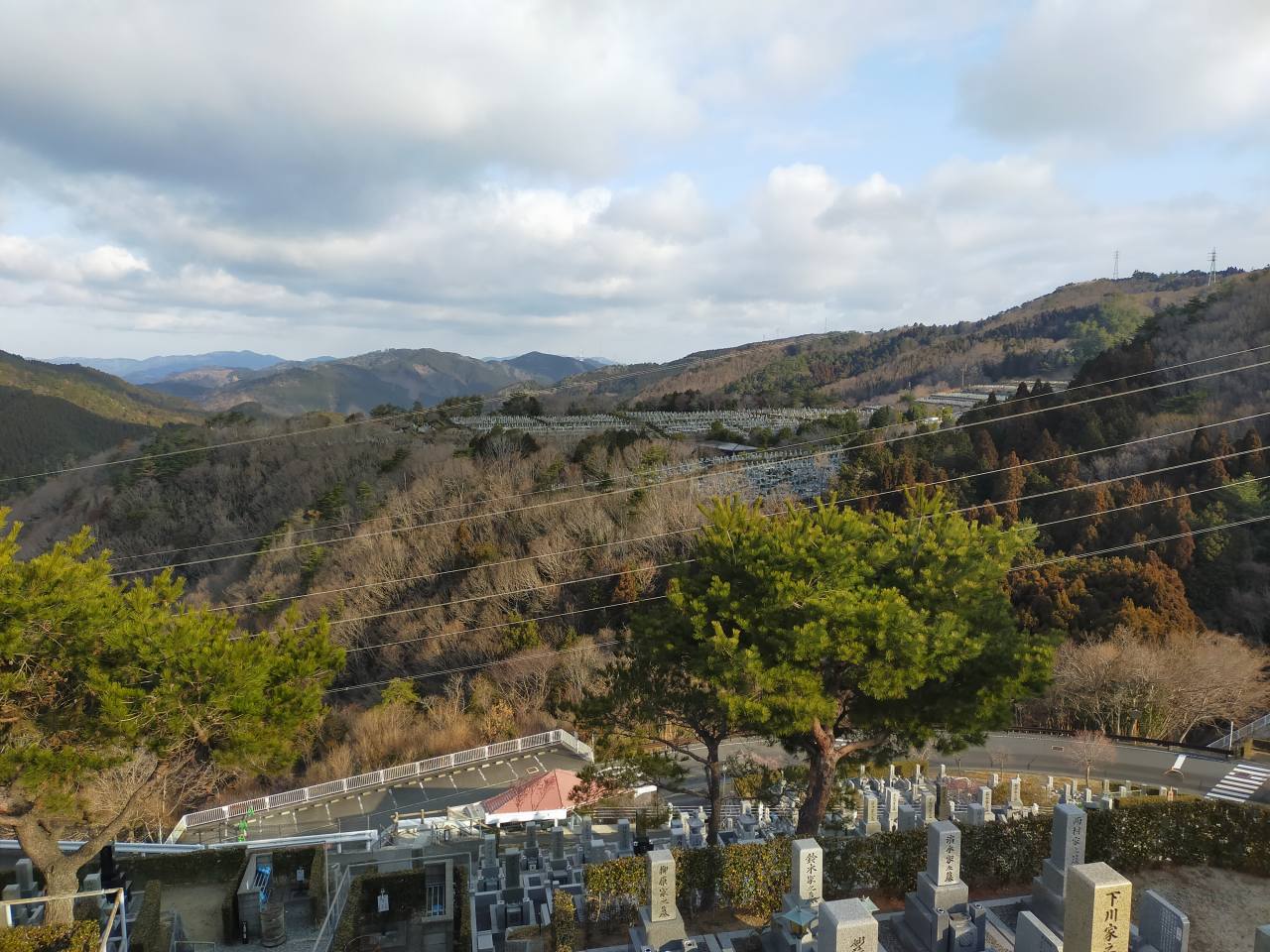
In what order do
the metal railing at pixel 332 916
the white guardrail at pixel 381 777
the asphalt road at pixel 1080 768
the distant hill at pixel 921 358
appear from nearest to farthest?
the metal railing at pixel 332 916 < the asphalt road at pixel 1080 768 < the white guardrail at pixel 381 777 < the distant hill at pixel 921 358

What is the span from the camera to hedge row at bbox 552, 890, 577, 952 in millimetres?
8992

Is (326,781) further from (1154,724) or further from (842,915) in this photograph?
(1154,724)

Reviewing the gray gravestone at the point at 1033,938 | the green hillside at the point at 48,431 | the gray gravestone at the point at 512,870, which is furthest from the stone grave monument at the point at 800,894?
the green hillside at the point at 48,431

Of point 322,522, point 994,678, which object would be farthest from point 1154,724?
point 322,522

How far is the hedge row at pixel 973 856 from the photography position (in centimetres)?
986

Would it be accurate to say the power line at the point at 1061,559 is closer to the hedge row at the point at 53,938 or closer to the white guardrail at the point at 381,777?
the white guardrail at the point at 381,777

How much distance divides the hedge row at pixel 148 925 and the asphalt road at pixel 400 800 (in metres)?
9.02

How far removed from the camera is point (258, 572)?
37.3 metres

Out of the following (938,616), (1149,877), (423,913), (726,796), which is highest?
(938,616)

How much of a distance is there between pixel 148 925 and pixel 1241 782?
22.8 m

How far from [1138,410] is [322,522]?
42.5m

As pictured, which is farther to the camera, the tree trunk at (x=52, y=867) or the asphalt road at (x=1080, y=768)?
the asphalt road at (x=1080, y=768)

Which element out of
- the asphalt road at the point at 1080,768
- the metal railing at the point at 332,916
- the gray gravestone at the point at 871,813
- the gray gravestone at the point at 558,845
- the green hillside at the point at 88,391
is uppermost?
the green hillside at the point at 88,391

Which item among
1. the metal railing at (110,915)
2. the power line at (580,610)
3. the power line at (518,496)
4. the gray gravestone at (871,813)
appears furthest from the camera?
the power line at (518,496)
